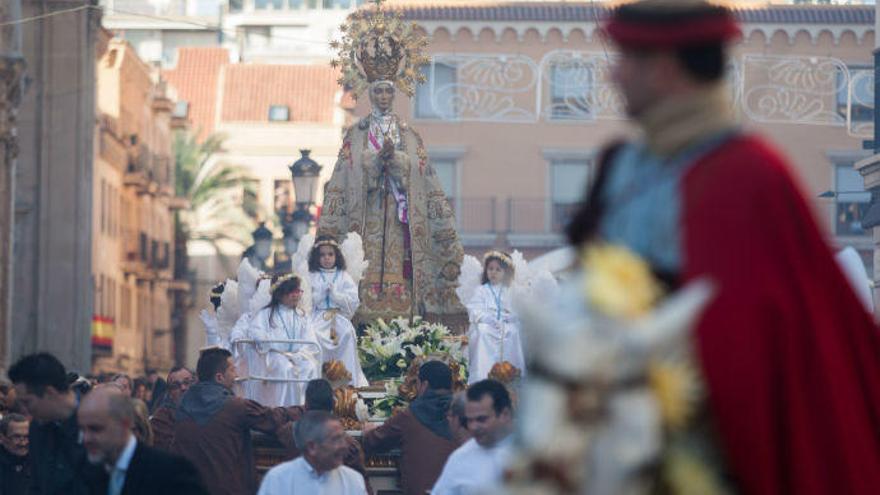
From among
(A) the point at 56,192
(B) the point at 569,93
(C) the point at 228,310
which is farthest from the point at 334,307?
(B) the point at 569,93

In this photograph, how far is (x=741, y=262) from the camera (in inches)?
183

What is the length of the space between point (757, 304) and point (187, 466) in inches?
135

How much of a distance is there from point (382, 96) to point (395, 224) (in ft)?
3.76

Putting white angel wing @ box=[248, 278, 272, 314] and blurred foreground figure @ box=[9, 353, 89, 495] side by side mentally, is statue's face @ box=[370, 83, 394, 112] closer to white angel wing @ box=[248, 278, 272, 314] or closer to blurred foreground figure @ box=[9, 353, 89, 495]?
white angel wing @ box=[248, 278, 272, 314]

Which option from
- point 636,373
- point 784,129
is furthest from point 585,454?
point 784,129

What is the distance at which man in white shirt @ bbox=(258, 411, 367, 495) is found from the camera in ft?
33.1

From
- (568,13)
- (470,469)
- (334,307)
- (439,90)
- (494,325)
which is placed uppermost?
(568,13)

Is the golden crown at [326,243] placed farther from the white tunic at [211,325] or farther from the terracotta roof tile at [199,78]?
the terracotta roof tile at [199,78]

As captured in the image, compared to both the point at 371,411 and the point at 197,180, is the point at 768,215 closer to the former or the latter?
the point at 371,411

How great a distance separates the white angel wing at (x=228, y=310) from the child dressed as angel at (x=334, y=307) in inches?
26.3

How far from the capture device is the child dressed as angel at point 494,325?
18.4 meters

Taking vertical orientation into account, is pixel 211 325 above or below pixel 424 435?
above

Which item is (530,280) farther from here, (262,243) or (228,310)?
(262,243)

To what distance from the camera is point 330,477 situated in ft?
33.8
